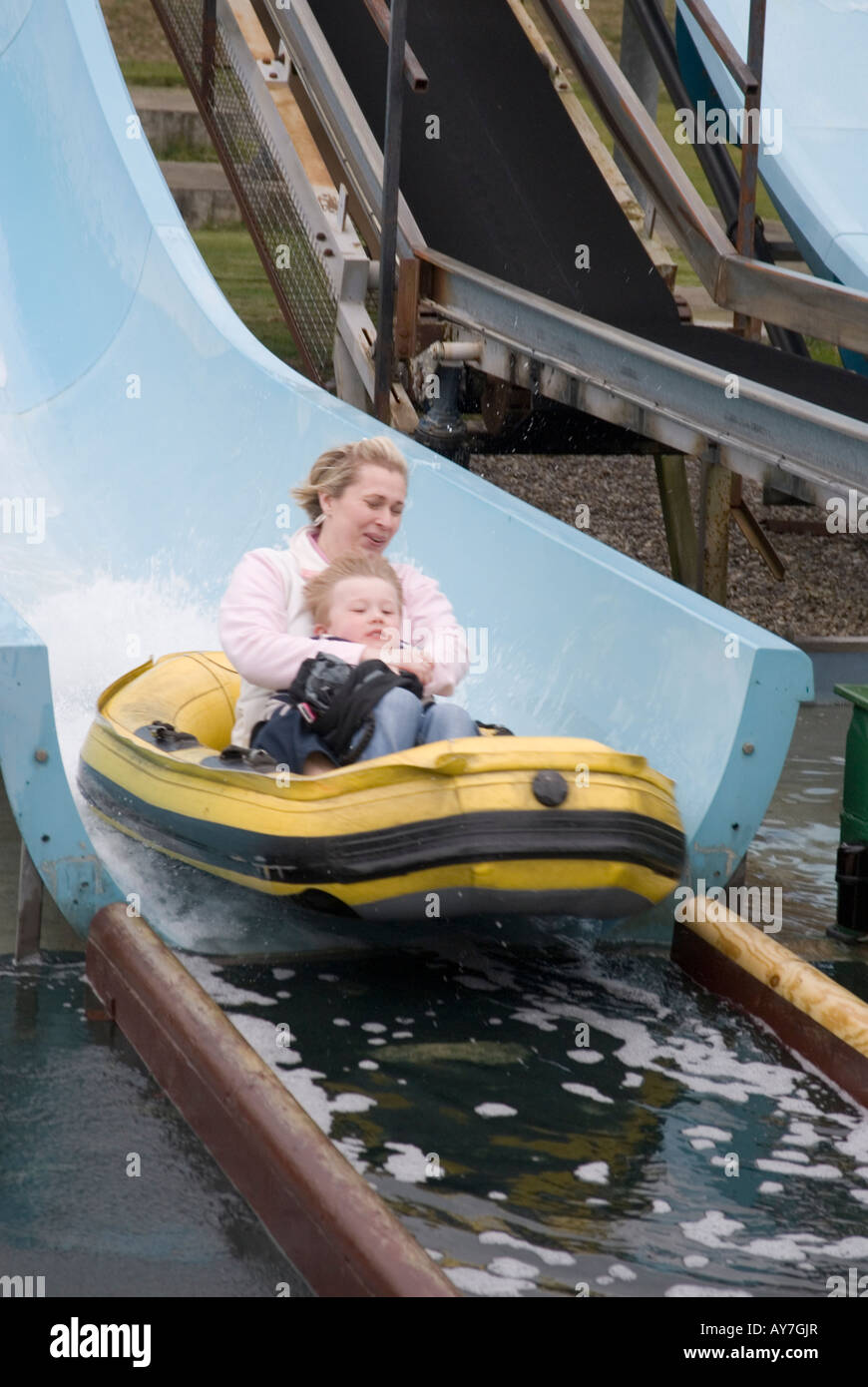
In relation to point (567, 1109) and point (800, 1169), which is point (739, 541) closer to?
point (567, 1109)

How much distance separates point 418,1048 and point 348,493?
1066 mm

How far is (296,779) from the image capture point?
9.53 ft

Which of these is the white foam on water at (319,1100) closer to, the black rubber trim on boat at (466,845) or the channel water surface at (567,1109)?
the channel water surface at (567,1109)

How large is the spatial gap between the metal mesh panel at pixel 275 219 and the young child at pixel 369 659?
109 inches

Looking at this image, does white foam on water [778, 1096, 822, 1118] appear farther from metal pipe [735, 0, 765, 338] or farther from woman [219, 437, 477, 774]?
metal pipe [735, 0, 765, 338]

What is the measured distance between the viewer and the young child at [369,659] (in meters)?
3.00

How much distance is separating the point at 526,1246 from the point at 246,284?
9.34 meters

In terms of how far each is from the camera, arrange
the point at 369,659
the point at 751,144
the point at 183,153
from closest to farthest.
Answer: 1. the point at 369,659
2. the point at 751,144
3. the point at 183,153

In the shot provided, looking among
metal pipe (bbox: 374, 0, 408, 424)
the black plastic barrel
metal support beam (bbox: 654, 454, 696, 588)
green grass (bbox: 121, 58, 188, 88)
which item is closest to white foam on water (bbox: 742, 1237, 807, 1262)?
the black plastic barrel

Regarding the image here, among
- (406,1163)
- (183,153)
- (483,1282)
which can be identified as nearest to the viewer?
(483,1282)

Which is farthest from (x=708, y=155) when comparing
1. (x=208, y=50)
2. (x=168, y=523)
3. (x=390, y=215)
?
(x=168, y=523)

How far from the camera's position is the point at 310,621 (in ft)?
10.7

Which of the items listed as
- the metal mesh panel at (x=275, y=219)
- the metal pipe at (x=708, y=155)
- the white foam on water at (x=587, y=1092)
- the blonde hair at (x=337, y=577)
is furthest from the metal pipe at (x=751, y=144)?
the white foam on water at (x=587, y=1092)
